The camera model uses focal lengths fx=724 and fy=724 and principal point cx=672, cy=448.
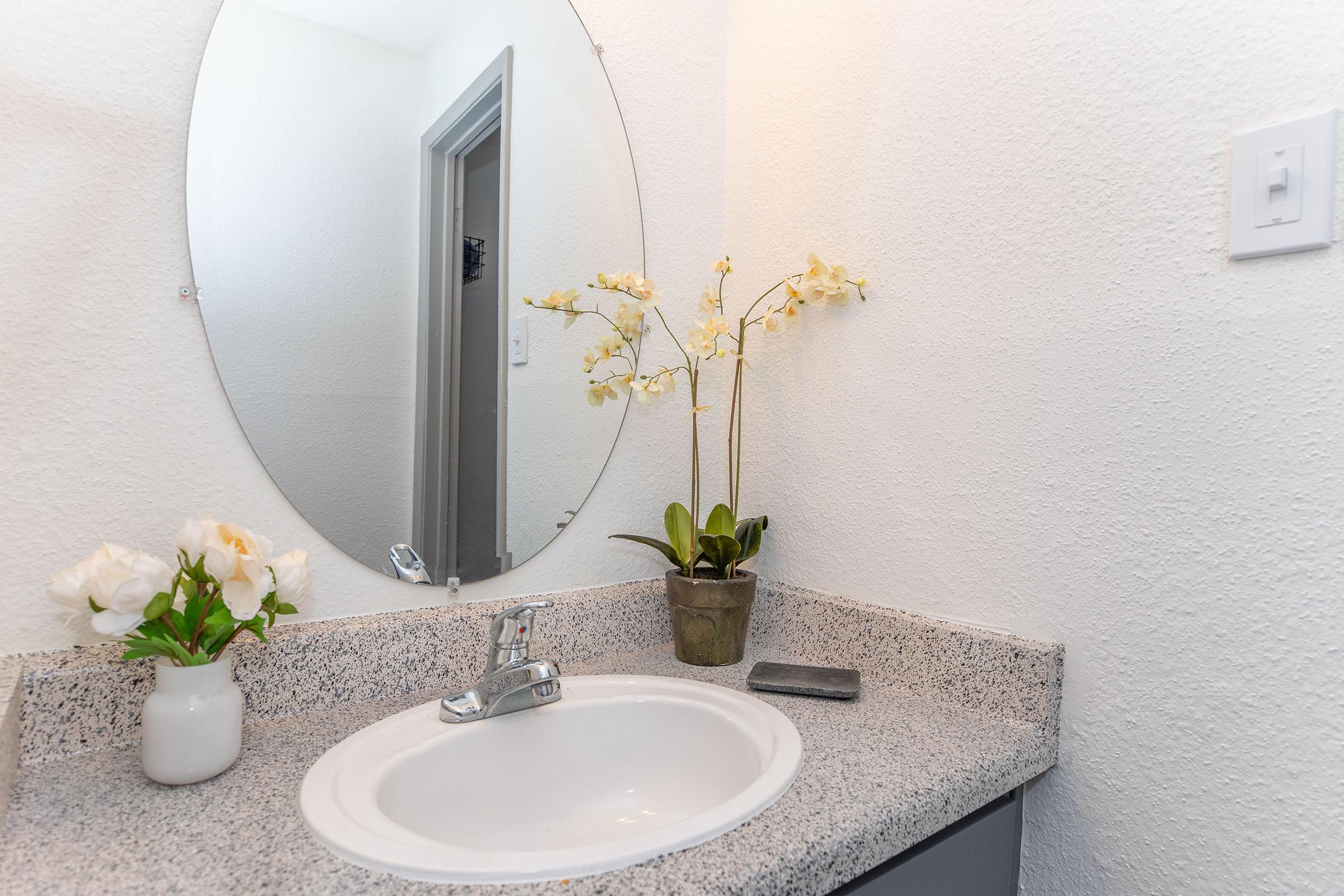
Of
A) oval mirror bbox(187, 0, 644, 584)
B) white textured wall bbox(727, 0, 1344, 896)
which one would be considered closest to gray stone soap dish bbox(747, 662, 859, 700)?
white textured wall bbox(727, 0, 1344, 896)

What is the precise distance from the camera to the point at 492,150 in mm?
988

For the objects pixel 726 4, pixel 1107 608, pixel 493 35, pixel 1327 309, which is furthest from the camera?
pixel 726 4

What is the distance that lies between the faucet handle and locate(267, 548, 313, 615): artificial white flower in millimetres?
212

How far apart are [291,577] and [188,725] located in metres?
0.14

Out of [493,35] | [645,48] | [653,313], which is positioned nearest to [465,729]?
[653,313]

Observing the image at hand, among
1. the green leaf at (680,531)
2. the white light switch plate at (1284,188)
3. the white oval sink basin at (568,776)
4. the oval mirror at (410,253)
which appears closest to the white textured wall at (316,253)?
the oval mirror at (410,253)

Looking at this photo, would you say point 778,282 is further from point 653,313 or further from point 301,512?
point 301,512

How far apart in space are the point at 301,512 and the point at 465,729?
0.31 metres

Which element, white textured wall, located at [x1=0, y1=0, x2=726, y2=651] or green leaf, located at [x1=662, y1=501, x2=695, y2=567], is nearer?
white textured wall, located at [x1=0, y1=0, x2=726, y2=651]

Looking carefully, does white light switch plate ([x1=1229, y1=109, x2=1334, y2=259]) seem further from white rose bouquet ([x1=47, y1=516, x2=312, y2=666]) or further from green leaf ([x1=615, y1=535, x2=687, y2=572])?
white rose bouquet ([x1=47, y1=516, x2=312, y2=666])

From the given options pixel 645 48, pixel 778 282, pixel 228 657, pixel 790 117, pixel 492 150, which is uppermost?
pixel 645 48

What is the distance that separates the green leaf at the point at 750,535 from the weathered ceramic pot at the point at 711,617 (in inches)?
1.9

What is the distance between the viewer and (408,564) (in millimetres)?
899

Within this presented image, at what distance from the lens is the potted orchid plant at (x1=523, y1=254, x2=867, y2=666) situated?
3.30ft
